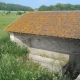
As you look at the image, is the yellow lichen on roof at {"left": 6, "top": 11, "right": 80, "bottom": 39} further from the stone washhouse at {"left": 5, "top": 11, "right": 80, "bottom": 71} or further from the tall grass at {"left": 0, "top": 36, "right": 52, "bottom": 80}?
the tall grass at {"left": 0, "top": 36, "right": 52, "bottom": 80}

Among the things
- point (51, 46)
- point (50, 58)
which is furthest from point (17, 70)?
point (51, 46)

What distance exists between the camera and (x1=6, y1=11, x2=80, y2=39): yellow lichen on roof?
1052cm

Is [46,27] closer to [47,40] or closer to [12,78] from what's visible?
[47,40]

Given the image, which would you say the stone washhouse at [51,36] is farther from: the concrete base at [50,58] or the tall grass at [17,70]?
the tall grass at [17,70]

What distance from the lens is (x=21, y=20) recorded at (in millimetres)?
14414

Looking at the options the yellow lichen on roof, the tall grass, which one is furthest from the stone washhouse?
the tall grass

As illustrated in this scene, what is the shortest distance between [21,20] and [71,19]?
4.74 metres

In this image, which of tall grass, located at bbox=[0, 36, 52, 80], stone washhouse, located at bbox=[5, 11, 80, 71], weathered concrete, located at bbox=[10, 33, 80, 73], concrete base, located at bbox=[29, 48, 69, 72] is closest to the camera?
tall grass, located at bbox=[0, 36, 52, 80]

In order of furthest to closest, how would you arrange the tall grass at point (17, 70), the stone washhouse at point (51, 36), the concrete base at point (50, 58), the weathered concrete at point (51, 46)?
1. the weathered concrete at point (51, 46)
2. the stone washhouse at point (51, 36)
3. the concrete base at point (50, 58)
4. the tall grass at point (17, 70)

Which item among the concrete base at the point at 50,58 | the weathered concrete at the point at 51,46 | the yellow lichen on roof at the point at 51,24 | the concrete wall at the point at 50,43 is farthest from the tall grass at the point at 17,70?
the yellow lichen on roof at the point at 51,24

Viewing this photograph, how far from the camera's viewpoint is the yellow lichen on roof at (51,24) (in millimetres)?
10523

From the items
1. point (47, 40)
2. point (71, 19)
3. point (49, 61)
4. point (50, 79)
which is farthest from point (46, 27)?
point (50, 79)

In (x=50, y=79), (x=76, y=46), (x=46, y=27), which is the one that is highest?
(x=46, y=27)

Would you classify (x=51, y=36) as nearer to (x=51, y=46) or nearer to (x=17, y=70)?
(x=51, y=46)
